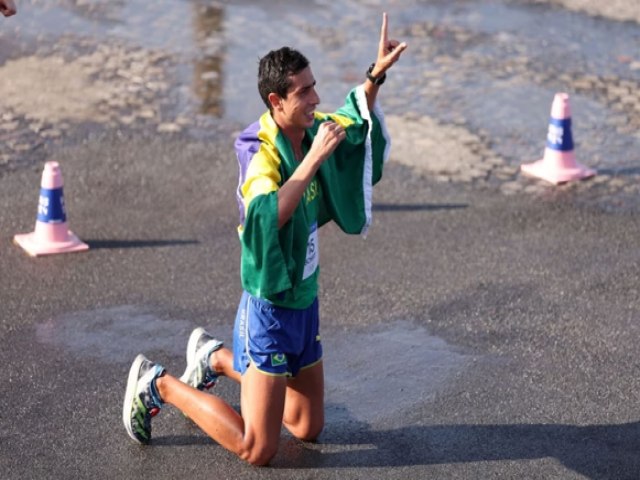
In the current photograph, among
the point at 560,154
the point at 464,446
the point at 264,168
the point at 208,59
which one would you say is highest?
the point at 264,168

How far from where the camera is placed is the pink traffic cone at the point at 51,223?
8.97 meters

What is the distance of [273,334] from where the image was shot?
632 centimetres

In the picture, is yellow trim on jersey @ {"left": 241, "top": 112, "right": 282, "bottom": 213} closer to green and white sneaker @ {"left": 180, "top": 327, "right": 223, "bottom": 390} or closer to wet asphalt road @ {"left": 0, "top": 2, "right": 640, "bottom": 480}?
green and white sneaker @ {"left": 180, "top": 327, "right": 223, "bottom": 390}

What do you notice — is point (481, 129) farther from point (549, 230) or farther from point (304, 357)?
point (304, 357)

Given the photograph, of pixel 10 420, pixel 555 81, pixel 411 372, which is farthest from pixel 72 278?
pixel 555 81

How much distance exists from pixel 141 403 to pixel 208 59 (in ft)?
21.4

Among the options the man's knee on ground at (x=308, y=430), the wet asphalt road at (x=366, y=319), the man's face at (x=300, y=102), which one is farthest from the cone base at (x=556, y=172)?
the man's face at (x=300, y=102)

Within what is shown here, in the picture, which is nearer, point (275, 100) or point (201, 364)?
point (275, 100)

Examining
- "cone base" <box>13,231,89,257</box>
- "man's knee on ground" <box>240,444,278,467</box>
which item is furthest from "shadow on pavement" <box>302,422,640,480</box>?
"cone base" <box>13,231,89,257</box>

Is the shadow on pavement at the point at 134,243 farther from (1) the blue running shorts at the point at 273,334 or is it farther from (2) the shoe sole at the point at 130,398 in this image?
(1) the blue running shorts at the point at 273,334

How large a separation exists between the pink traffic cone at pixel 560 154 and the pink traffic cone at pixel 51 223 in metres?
3.62

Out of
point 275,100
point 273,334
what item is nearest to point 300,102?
point 275,100

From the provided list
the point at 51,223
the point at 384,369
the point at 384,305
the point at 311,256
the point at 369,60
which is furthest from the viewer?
the point at 369,60

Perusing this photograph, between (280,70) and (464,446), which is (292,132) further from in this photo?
(464,446)
